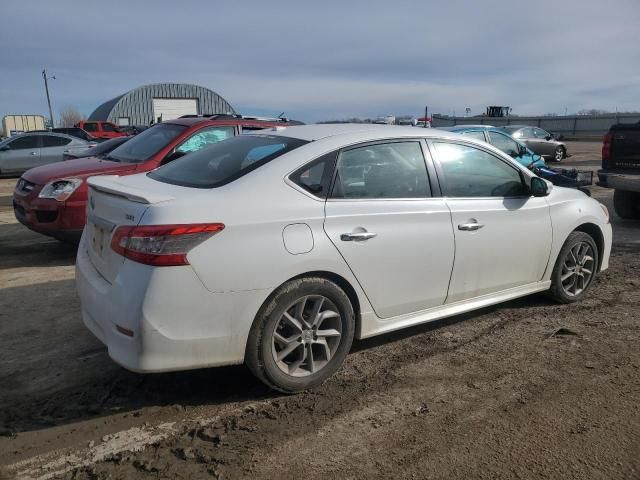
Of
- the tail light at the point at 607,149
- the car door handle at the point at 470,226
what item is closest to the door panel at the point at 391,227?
the car door handle at the point at 470,226

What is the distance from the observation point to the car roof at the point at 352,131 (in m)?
3.85

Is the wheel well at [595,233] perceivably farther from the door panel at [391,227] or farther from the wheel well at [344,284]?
the wheel well at [344,284]

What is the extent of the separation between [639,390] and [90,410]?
3.37 m

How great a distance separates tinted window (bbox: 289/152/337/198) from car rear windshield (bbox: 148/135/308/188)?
207mm

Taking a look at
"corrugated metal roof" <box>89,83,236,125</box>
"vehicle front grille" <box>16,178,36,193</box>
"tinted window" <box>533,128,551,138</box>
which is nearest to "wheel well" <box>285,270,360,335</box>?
"vehicle front grille" <box>16,178,36,193</box>

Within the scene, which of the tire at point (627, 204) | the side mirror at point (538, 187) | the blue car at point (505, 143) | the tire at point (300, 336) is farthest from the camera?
the blue car at point (505, 143)

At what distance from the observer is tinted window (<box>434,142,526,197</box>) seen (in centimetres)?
411

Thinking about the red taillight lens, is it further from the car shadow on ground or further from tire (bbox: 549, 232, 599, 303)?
the car shadow on ground

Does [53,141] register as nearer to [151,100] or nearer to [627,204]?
[627,204]

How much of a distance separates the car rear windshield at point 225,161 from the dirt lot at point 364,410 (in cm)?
131

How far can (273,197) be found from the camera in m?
3.26

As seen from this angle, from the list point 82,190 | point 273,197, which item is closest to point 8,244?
point 82,190

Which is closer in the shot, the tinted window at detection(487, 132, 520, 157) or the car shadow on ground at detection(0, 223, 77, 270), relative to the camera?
the car shadow on ground at detection(0, 223, 77, 270)

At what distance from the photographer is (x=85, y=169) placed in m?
6.43
